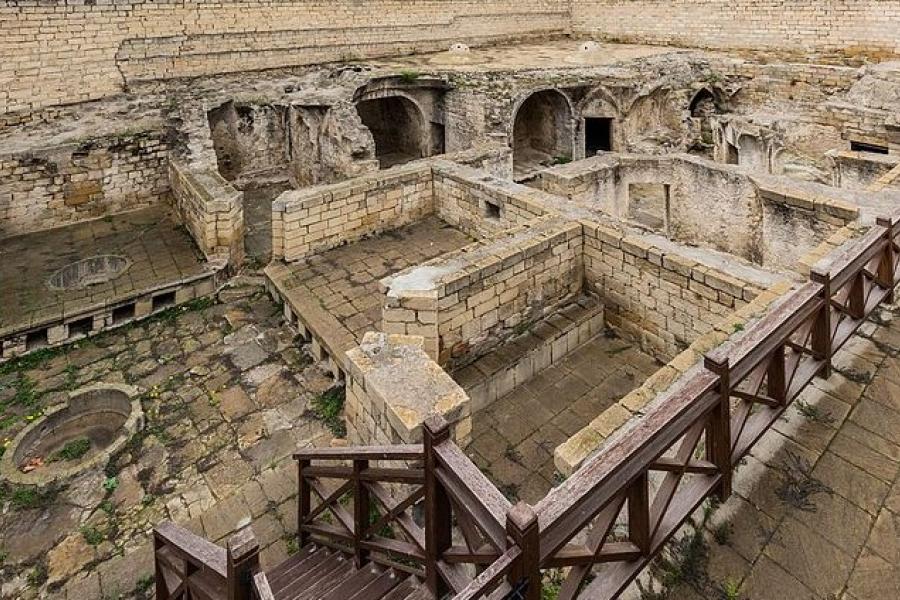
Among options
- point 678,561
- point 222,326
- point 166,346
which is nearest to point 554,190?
point 222,326

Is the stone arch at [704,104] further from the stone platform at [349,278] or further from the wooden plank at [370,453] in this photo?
the wooden plank at [370,453]

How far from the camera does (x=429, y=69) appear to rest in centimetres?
1527

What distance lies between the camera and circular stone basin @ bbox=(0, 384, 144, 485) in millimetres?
5066

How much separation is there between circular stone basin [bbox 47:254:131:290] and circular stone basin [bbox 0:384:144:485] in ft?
7.97

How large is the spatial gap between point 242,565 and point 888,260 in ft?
14.6

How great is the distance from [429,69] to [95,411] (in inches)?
489

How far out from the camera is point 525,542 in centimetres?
168

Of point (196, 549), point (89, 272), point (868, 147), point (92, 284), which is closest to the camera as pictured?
point (196, 549)

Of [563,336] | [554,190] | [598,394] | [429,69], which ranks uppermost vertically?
[429,69]

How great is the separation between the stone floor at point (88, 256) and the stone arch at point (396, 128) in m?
7.31

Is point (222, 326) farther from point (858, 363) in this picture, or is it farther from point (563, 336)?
point (858, 363)

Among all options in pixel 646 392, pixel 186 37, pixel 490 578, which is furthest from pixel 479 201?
pixel 186 37

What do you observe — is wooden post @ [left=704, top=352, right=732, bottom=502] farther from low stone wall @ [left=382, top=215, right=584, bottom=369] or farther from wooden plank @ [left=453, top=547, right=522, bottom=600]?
low stone wall @ [left=382, top=215, right=584, bottom=369]

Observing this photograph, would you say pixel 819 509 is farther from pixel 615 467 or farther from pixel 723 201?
pixel 723 201
